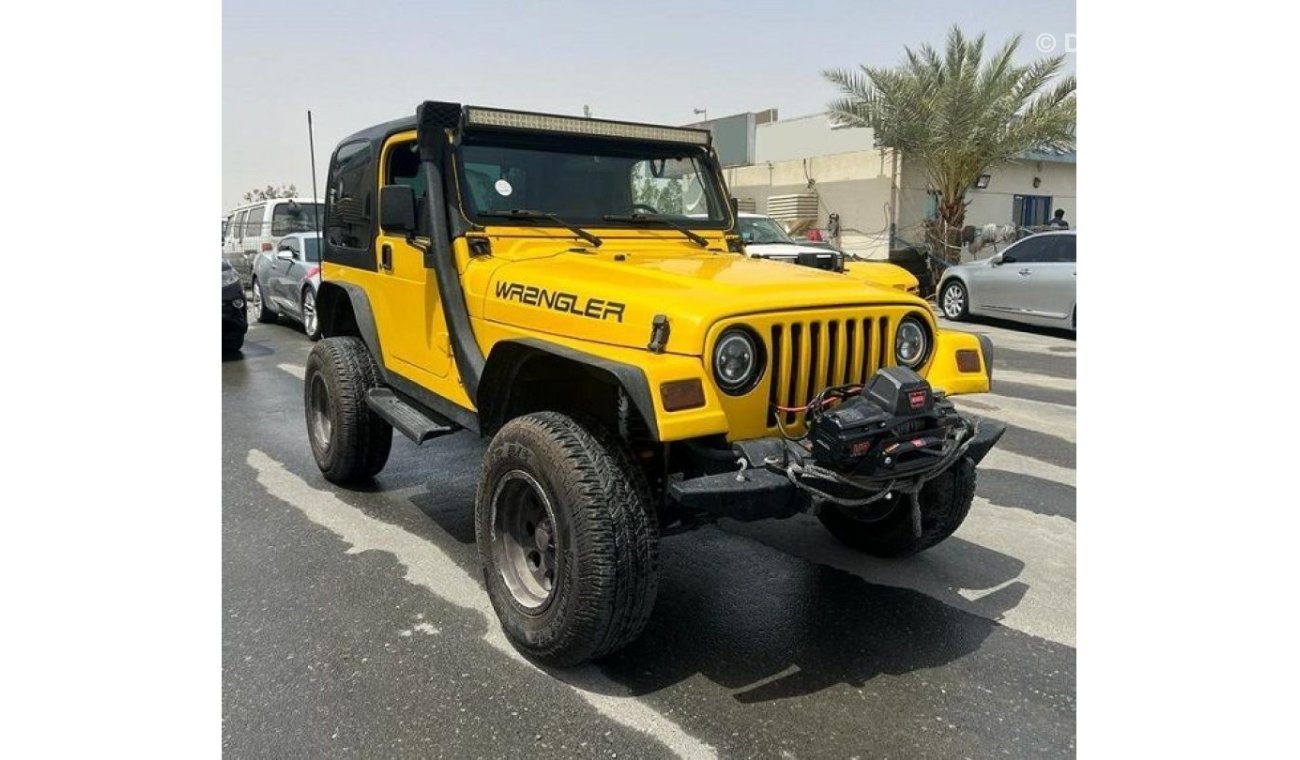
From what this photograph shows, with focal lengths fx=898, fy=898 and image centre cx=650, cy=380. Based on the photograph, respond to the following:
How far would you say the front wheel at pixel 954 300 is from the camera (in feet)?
46.9

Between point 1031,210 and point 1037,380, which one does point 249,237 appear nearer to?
point 1037,380

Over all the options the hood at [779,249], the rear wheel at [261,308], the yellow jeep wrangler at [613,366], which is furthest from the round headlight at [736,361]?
the rear wheel at [261,308]

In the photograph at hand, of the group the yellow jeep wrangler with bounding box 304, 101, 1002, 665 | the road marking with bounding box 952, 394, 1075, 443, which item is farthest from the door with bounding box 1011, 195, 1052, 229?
the yellow jeep wrangler with bounding box 304, 101, 1002, 665

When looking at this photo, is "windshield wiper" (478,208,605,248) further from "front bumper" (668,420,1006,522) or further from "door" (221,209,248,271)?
"door" (221,209,248,271)

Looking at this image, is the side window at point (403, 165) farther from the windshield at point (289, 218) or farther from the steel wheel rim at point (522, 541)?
the windshield at point (289, 218)

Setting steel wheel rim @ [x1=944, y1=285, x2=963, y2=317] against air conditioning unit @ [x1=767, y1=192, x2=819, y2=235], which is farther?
air conditioning unit @ [x1=767, y1=192, x2=819, y2=235]

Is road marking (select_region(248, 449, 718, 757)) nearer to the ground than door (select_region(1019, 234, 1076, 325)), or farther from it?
nearer to the ground

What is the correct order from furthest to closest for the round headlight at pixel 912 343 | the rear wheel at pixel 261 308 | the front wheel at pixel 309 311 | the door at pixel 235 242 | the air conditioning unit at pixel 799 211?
the air conditioning unit at pixel 799 211, the door at pixel 235 242, the rear wheel at pixel 261 308, the front wheel at pixel 309 311, the round headlight at pixel 912 343

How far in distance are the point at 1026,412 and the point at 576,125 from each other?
5.20 metres

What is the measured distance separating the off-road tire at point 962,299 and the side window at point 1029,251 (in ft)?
3.03

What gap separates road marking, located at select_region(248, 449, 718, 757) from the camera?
3070 mm

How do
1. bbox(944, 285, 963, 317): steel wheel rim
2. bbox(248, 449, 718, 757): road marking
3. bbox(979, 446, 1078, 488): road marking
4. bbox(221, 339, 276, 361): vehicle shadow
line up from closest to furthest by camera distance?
bbox(248, 449, 718, 757): road marking → bbox(979, 446, 1078, 488): road marking → bbox(221, 339, 276, 361): vehicle shadow → bbox(944, 285, 963, 317): steel wheel rim

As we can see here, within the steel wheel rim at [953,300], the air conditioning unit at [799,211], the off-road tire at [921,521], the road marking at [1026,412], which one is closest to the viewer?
the off-road tire at [921,521]

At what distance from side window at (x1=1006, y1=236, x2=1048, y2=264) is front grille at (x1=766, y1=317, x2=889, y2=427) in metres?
10.6
